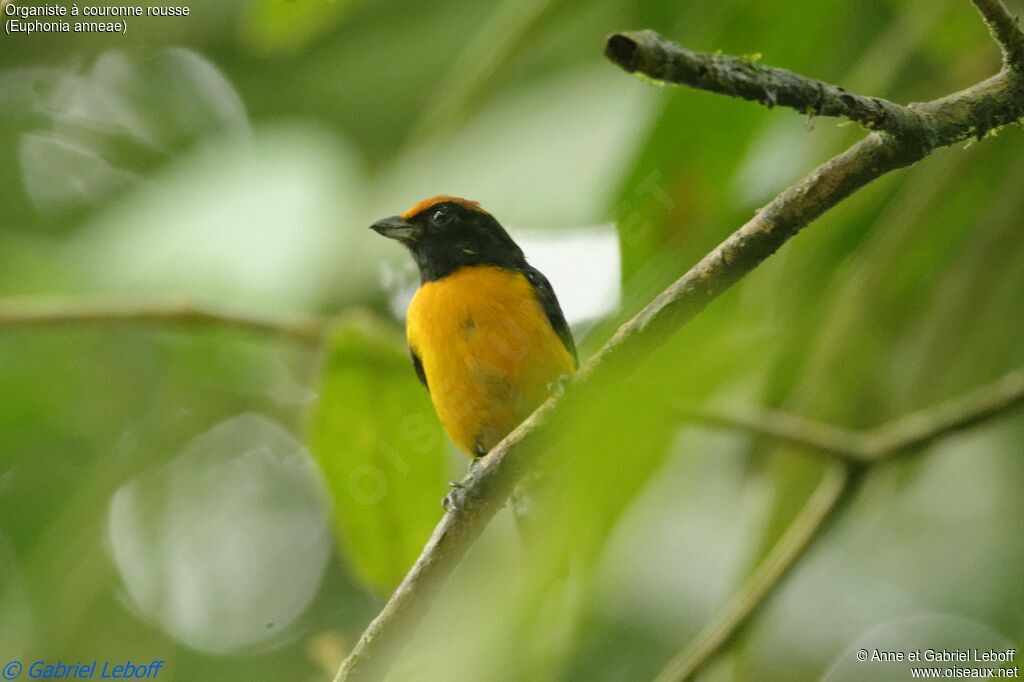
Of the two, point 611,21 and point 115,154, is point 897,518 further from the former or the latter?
point 115,154

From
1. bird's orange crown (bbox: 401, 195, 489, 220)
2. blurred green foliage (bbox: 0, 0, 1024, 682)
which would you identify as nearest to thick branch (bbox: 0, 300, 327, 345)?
blurred green foliage (bbox: 0, 0, 1024, 682)

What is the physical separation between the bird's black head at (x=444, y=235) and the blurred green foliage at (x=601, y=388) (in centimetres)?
20

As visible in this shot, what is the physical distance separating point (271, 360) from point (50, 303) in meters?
1.24

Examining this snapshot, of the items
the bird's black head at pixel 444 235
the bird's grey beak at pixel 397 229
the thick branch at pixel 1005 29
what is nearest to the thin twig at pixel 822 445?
the thick branch at pixel 1005 29

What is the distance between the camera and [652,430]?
119 cm

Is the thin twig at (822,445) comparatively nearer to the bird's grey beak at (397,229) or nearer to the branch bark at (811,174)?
the branch bark at (811,174)

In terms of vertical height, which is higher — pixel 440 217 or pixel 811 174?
pixel 440 217

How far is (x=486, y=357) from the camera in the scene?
4.04 m

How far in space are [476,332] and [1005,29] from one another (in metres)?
2.75

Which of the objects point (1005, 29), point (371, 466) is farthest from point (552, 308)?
point (1005, 29)

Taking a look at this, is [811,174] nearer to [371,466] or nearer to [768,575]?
[768,575]

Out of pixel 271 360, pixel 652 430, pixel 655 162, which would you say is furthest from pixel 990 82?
pixel 271 360

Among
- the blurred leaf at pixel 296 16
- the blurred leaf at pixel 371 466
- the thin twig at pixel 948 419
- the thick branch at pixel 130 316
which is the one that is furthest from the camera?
the thick branch at pixel 130 316

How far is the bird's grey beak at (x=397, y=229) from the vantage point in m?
4.45
